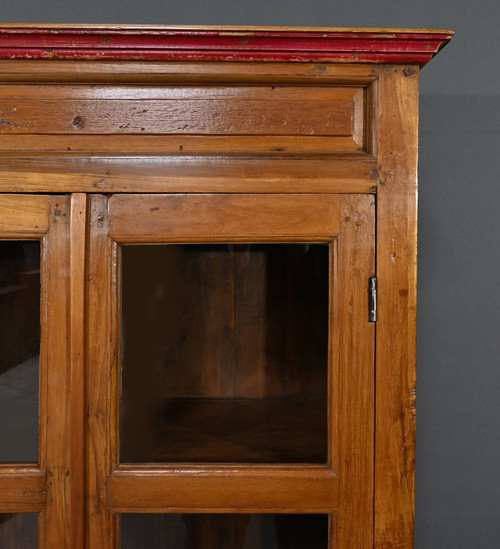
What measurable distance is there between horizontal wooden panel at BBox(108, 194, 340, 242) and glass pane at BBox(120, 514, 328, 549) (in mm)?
450

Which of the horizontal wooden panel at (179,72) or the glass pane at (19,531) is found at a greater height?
the horizontal wooden panel at (179,72)

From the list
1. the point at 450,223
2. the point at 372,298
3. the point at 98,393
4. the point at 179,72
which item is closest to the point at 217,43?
the point at 179,72

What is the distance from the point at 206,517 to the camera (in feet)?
3.41

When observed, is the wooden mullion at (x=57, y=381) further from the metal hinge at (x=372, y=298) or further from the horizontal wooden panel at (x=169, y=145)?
the metal hinge at (x=372, y=298)

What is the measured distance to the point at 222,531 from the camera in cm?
104

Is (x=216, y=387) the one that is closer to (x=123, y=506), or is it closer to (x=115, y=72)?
(x=123, y=506)

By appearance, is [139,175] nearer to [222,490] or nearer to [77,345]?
[77,345]

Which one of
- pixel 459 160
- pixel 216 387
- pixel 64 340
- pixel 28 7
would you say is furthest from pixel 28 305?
pixel 459 160

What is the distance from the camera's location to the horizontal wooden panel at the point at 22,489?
1022mm

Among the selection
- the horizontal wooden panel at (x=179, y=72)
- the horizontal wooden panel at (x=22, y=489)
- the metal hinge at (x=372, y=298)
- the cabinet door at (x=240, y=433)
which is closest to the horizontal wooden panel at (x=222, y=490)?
the cabinet door at (x=240, y=433)

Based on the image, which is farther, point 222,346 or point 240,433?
point 222,346

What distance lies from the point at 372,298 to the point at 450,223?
629mm

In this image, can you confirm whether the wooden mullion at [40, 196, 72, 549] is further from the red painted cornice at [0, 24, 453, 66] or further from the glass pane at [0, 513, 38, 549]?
the red painted cornice at [0, 24, 453, 66]

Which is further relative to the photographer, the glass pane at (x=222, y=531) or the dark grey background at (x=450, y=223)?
the dark grey background at (x=450, y=223)
